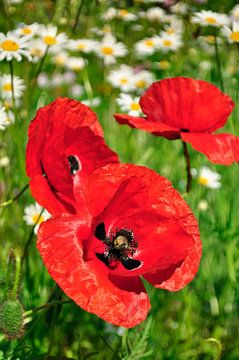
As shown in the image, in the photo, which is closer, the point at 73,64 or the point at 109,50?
the point at 109,50

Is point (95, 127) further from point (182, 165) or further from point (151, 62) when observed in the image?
point (151, 62)

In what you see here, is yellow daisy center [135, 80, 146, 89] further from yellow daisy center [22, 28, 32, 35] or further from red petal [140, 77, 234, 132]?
red petal [140, 77, 234, 132]

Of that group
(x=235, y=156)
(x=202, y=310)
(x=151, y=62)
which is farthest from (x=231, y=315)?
(x=151, y=62)

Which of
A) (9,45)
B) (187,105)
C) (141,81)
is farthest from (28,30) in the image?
(187,105)

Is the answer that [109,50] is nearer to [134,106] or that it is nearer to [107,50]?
[107,50]

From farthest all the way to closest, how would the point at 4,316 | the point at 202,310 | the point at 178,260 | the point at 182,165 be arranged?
the point at 182,165 → the point at 202,310 → the point at 4,316 → the point at 178,260

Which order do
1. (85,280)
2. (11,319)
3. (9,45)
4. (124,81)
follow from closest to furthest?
1. (85,280)
2. (11,319)
3. (9,45)
4. (124,81)
